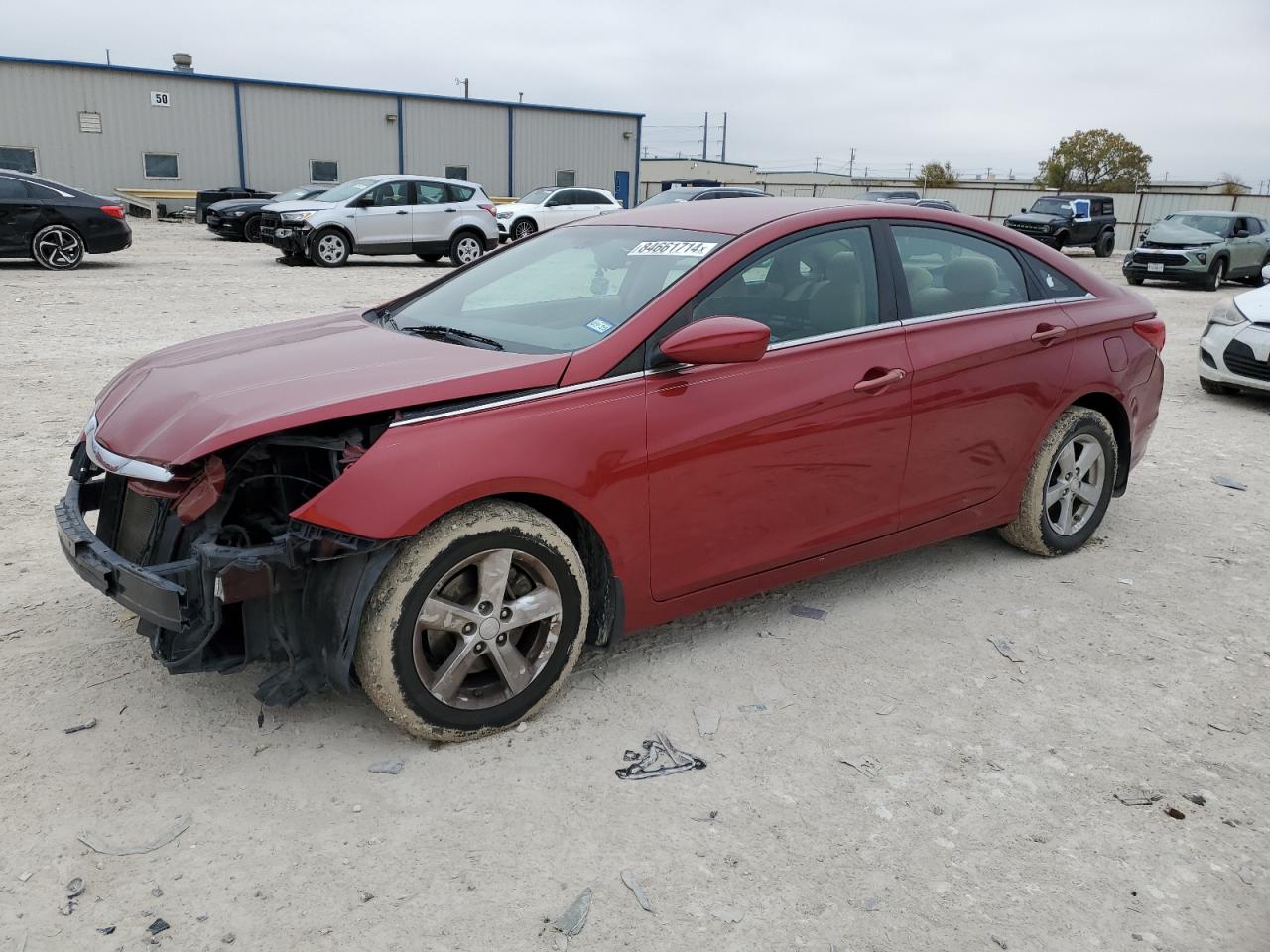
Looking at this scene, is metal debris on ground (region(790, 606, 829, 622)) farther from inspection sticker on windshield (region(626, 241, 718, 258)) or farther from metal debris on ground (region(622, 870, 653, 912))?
metal debris on ground (region(622, 870, 653, 912))

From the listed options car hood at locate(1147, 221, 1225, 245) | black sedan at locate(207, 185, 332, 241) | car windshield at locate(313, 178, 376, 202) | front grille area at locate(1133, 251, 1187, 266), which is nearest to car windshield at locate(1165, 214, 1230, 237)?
car hood at locate(1147, 221, 1225, 245)

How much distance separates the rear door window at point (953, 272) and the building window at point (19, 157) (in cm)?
3413

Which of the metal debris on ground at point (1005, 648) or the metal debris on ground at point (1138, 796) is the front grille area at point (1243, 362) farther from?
the metal debris on ground at point (1138, 796)

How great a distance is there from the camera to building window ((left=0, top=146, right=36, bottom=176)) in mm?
31125

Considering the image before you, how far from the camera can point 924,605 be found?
4375 mm

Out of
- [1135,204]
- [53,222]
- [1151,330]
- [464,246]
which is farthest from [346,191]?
[1135,204]

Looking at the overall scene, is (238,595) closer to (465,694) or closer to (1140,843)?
(465,694)

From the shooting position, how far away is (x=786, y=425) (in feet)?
12.0

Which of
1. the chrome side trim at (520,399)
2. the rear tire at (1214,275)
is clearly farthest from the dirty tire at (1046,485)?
the rear tire at (1214,275)

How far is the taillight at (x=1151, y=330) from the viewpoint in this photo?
5.01m

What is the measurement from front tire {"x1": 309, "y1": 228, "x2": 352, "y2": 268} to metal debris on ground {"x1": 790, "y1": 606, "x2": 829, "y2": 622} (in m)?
16.4

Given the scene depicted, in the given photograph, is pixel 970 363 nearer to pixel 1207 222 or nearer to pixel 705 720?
pixel 705 720

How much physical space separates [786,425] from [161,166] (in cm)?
3551

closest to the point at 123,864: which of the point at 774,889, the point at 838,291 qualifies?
the point at 774,889
